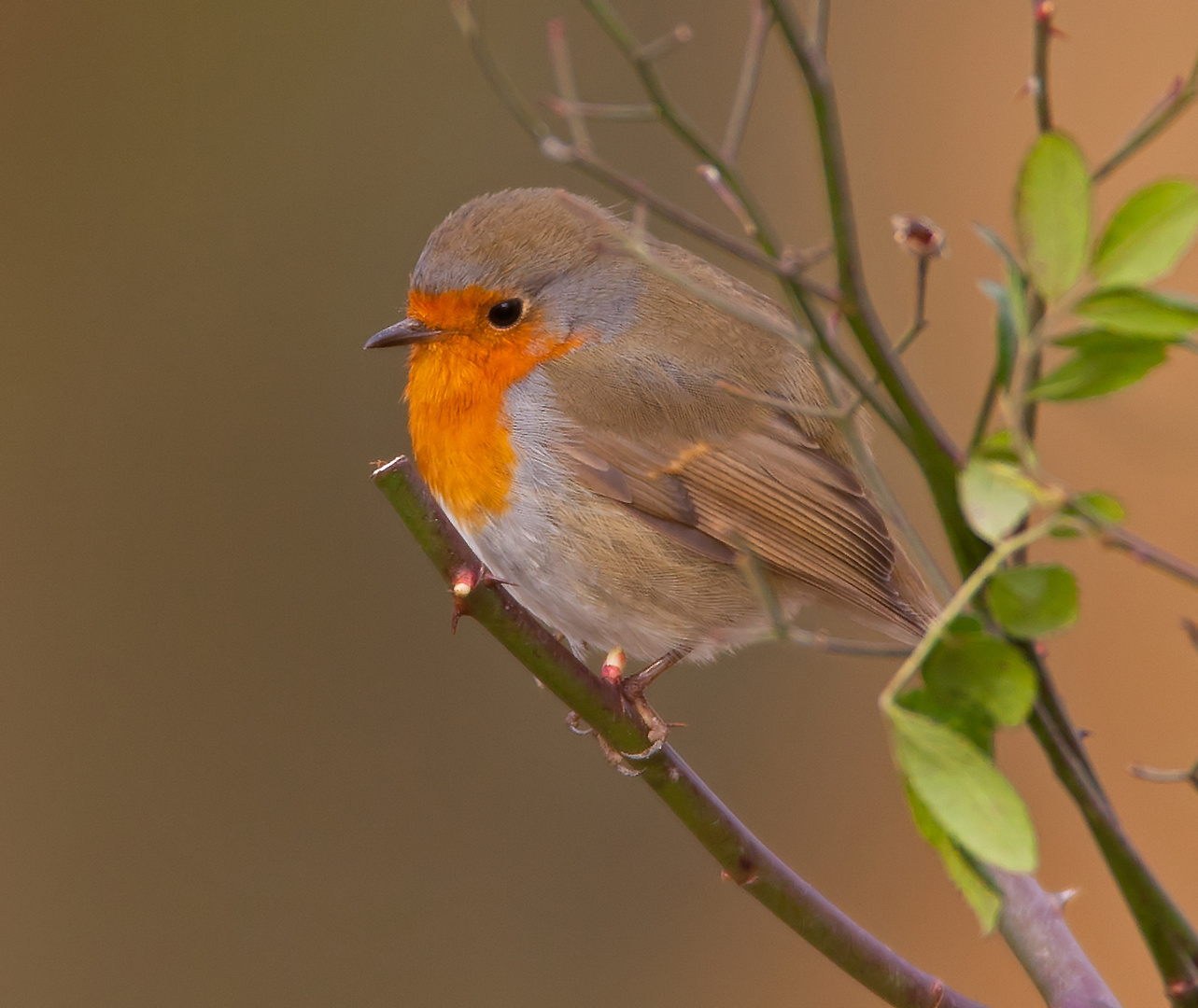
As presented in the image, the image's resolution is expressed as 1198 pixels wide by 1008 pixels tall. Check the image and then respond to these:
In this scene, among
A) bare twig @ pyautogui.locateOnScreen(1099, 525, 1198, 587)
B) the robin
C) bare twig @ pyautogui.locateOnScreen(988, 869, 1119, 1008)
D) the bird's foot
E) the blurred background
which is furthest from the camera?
the blurred background

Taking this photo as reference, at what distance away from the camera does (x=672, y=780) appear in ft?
4.20

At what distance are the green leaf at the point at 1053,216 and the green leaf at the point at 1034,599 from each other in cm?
12

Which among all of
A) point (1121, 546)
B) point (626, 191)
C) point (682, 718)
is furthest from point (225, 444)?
point (1121, 546)

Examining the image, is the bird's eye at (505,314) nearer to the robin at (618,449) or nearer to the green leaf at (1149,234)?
the robin at (618,449)

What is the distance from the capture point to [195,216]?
3.50 m

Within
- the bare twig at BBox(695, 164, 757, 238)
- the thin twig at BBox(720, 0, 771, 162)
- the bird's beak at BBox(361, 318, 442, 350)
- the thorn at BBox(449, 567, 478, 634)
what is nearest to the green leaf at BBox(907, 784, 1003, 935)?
the bare twig at BBox(695, 164, 757, 238)

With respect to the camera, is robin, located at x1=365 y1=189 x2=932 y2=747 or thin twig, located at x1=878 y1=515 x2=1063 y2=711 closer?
thin twig, located at x1=878 y1=515 x2=1063 y2=711

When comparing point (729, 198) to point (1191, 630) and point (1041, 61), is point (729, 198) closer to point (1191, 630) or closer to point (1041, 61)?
point (1041, 61)

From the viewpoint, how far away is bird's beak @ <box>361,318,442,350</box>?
2.10 meters

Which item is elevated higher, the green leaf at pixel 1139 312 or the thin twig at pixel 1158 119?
the thin twig at pixel 1158 119

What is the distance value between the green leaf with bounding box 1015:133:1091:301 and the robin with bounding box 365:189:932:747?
1461mm

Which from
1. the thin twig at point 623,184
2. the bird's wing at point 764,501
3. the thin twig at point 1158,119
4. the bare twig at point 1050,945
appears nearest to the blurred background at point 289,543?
the bird's wing at point 764,501

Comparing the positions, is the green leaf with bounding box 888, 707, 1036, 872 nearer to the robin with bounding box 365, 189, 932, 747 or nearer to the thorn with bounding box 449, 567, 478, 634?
the thorn with bounding box 449, 567, 478, 634

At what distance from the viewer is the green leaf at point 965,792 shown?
1.81ft
